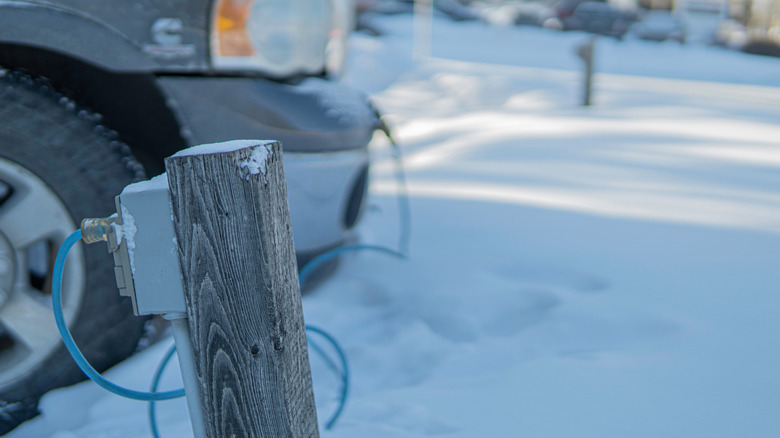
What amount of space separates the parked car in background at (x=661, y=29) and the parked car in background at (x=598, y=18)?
2.49 ft

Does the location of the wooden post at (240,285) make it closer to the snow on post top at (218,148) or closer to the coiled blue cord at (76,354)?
the snow on post top at (218,148)

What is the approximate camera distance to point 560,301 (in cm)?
172

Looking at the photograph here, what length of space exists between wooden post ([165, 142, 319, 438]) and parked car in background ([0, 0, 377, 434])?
66cm

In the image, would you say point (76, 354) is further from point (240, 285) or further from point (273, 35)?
point (273, 35)

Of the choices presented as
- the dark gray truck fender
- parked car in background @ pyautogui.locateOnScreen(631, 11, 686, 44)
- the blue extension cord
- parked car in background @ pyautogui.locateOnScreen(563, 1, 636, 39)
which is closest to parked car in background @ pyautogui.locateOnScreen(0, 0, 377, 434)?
the dark gray truck fender

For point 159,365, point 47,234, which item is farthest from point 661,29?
point 47,234

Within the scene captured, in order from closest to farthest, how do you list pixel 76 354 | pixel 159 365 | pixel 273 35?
pixel 76 354 → pixel 159 365 → pixel 273 35

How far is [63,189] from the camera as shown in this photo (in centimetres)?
137

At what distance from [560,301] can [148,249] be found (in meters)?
1.18

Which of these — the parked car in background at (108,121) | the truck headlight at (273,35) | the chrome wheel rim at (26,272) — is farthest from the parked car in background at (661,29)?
the chrome wheel rim at (26,272)

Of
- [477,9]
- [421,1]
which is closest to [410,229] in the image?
[421,1]

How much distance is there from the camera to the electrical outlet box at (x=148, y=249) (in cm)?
86

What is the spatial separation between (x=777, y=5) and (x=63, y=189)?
17863 mm

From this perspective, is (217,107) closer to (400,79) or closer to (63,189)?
(63,189)
